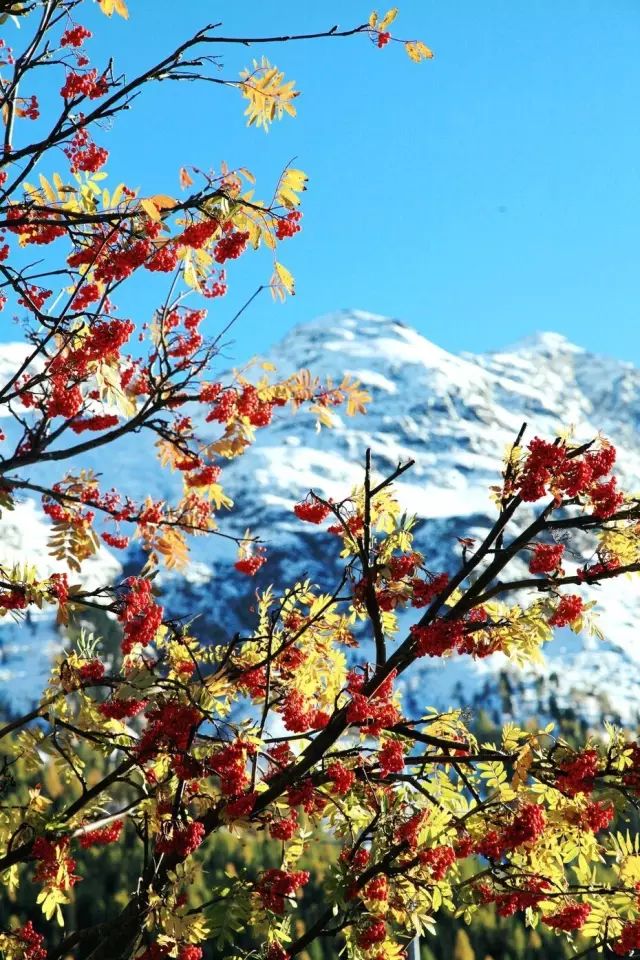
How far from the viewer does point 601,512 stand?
4660 mm

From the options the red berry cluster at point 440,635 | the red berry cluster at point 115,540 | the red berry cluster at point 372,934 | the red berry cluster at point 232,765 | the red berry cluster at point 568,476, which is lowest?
the red berry cluster at point 372,934

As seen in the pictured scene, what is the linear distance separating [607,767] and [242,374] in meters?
3.91

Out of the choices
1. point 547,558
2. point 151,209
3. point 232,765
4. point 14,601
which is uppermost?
point 151,209

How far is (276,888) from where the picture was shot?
16.1ft

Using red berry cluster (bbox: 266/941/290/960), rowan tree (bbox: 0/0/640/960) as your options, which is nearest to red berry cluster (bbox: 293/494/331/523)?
rowan tree (bbox: 0/0/640/960)

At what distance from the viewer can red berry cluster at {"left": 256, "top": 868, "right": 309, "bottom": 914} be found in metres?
4.89

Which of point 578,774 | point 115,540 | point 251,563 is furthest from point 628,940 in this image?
point 115,540

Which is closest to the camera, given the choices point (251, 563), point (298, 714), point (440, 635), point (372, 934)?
point (440, 635)

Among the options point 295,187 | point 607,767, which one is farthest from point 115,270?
point 607,767

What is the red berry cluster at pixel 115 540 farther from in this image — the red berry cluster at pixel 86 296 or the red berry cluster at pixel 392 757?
the red berry cluster at pixel 392 757

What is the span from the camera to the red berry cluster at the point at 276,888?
192 inches

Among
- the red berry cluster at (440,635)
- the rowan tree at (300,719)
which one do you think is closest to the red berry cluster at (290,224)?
the rowan tree at (300,719)

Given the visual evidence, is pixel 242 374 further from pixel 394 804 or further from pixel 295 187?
pixel 394 804

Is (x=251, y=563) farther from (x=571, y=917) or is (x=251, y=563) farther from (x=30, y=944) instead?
(x=571, y=917)
